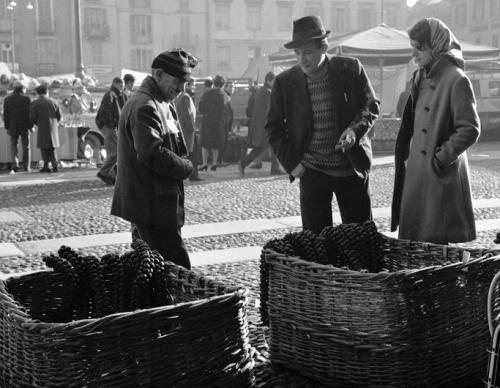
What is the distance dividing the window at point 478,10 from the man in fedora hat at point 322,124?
209 feet

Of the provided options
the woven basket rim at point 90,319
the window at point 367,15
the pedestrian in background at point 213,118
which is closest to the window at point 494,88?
the pedestrian in background at point 213,118

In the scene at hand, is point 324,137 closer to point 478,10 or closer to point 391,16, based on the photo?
point 478,10

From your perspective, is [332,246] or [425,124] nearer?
[332,246]

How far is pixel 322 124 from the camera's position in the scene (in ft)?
15.8

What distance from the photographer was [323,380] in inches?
140

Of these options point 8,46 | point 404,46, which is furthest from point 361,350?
point 8,46

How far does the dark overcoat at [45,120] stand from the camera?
1386 centimetres

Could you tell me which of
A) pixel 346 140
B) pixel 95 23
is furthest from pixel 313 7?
pixel 346 140

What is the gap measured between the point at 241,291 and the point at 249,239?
14.5 feet

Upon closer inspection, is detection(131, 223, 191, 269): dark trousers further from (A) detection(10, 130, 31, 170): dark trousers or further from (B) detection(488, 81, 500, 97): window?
(B) detection(488, 81, 500, 97): window

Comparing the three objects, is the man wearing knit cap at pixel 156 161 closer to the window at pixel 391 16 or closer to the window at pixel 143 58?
the window at pixel 143 58

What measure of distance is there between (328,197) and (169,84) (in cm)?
123

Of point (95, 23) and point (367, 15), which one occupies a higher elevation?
point (367, 15)

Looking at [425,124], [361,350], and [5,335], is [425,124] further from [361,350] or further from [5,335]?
[5,335]
